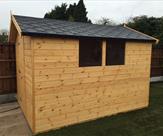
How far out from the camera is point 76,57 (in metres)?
4.55

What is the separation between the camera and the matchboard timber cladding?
4.12m

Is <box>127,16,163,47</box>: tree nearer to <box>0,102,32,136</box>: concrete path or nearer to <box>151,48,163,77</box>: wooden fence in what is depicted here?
<box>151,48,163,77</box>: wooden fence

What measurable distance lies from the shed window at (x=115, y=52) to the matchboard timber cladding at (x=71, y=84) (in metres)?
0.15

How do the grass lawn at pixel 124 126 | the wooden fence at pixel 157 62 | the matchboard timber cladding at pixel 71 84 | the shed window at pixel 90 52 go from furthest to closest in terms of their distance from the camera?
the wooden fence at pixel 157 62 < the shed window at pixel 90 52 < the grass lawn at pixel 124 126 < the matchboard timber cladding at pixel 71 84

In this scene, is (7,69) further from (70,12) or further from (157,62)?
(70,12)

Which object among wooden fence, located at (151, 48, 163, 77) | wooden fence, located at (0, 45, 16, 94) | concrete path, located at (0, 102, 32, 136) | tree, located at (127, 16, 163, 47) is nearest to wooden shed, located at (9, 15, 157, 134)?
concrete path, located at (0, 102, 32, 136)

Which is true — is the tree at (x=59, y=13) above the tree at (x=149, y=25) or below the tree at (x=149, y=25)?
above

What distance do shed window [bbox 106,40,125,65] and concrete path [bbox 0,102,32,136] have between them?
2.77m

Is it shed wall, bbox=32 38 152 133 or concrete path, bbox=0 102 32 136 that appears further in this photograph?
concrete path, bbox=0 102 32 136

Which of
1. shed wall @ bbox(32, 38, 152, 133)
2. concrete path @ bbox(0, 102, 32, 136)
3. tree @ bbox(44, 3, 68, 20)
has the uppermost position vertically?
tree @ bbox(44, 3, 68, 20)

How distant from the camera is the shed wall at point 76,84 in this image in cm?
416

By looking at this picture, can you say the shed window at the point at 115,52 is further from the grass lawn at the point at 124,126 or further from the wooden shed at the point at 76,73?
the grass lawn at the point at 124,126

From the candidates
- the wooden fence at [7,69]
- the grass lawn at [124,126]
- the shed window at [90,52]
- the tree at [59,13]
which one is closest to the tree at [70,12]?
the tree at [59,13]

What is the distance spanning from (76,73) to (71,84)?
0.99ft
